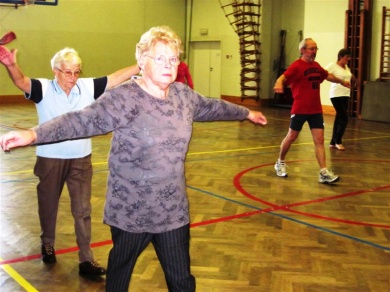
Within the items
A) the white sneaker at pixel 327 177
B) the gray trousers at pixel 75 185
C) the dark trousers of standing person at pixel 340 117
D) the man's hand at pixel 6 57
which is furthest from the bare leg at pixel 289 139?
the man's hand at pixel 6 57

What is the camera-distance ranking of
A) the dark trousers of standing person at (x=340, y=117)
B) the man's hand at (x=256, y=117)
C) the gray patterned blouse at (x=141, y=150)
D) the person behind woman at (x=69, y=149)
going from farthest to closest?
1. the dark trousers of standing person at (x=340, y=117)
2. the person behind woman at (x=69, y=149)
3. the man's hand at (x=256, y=117)
4. the gray patterned blouse at (x=141, y=150)

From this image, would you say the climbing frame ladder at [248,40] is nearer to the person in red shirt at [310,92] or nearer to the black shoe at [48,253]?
the person in red shirt at [310,92]

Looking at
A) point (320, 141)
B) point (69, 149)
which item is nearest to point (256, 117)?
point (69, 149)

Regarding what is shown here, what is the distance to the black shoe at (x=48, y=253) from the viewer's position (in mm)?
3873

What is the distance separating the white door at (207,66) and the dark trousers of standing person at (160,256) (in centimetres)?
1765

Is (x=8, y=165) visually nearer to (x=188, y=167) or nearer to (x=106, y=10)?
(x=188, y=167)

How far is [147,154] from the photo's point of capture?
2348mm

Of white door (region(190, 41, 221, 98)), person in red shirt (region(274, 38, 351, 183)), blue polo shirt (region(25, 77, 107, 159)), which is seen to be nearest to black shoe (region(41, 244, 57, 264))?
blue polo shirt (region(25, 77, 107, 159))

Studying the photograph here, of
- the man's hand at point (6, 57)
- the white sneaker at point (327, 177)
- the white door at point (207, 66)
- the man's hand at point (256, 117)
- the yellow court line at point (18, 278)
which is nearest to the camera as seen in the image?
the man's hand at point (256, 117)

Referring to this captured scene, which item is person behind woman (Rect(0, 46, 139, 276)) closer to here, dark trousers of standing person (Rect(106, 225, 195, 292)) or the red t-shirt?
dark trousers of standing person (Rect(106, 225, 195, 292))

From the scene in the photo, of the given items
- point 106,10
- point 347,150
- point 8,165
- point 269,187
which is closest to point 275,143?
point 347,150

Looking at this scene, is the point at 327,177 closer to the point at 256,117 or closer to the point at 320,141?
the point at 320,141

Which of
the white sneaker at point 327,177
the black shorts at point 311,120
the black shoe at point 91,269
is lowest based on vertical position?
the black shoe at point 91,269

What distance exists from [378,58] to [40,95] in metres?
12.4
